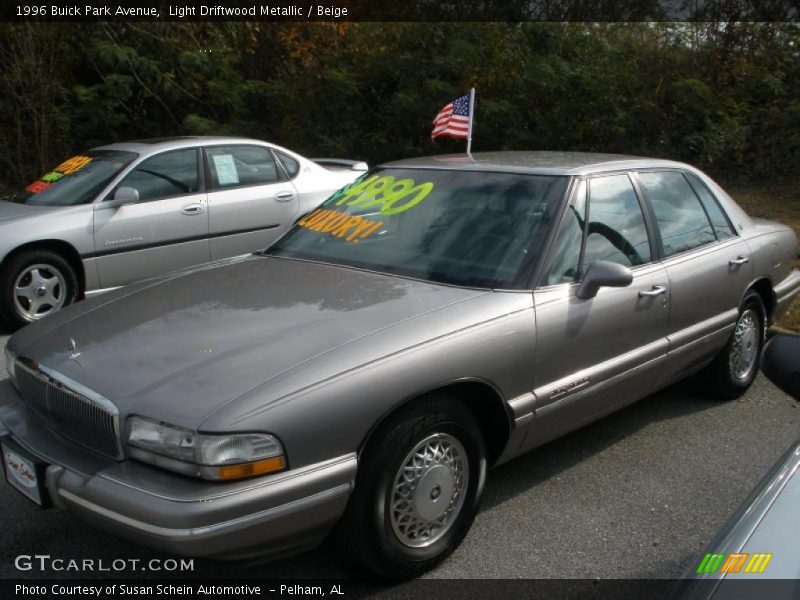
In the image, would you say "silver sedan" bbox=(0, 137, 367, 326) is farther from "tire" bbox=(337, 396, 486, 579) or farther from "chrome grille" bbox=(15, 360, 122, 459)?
"tire" bbox=(337, 396, 486, 579)

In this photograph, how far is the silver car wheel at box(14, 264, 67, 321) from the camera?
21.5ft

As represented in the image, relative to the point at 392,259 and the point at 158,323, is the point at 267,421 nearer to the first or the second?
the point at 158,323

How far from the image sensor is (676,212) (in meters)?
4.57

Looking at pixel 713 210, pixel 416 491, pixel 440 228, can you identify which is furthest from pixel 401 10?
pixel 416 491

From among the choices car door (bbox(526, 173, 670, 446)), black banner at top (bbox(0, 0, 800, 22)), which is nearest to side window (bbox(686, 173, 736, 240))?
car door (bbox(526, 173, 670, 446))

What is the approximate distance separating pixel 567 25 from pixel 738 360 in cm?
1068

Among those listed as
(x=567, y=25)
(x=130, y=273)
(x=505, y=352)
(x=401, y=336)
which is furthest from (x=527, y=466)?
(x=567, y=25)

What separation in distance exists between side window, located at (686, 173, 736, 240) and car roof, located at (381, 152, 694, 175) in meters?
0.20

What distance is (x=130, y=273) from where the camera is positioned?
7016mm

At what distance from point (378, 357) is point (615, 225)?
1.75 m

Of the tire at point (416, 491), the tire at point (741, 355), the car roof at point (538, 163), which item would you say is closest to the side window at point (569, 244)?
the car roof at point (538, 163)

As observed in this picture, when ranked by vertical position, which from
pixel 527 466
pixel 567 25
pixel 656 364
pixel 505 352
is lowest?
pixel 527 466

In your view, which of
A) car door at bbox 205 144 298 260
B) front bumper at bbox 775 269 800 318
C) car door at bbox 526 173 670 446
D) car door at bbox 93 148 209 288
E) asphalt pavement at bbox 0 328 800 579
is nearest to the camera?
asphalt pavement at bbox 0 328 800 579

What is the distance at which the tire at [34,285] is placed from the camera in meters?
6.46
